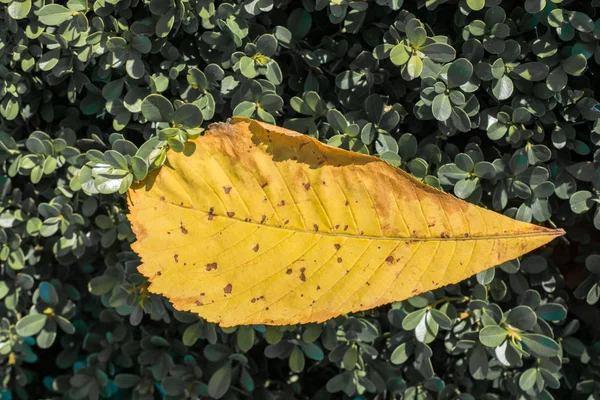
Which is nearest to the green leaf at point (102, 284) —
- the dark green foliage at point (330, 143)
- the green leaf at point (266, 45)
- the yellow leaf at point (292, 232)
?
the dark green foliage at point (330, 143)

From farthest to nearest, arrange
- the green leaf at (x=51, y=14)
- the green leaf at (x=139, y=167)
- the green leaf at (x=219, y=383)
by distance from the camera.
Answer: the green leaf at (x=219, y=383), the green leaf at (x=51, y=14), the green leaf at (x=139, y=167)

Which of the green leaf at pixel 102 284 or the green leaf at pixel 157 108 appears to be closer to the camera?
the green leaf at pixel 157 108

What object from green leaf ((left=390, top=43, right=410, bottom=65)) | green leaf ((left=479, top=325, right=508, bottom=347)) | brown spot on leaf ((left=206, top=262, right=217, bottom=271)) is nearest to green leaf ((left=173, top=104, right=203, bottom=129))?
brown spot on leaf ((left=206, top=262, right=217, bottom=271))

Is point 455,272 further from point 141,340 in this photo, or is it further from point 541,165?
point 141,340

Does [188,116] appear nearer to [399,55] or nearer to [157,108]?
[157,108]

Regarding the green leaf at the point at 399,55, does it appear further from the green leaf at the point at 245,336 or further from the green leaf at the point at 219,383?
the green leaf at the point at 219,383

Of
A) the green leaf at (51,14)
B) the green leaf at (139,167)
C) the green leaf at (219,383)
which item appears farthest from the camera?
the green leaf at (219,383)

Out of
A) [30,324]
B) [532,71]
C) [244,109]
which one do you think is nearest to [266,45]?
[244,109]
